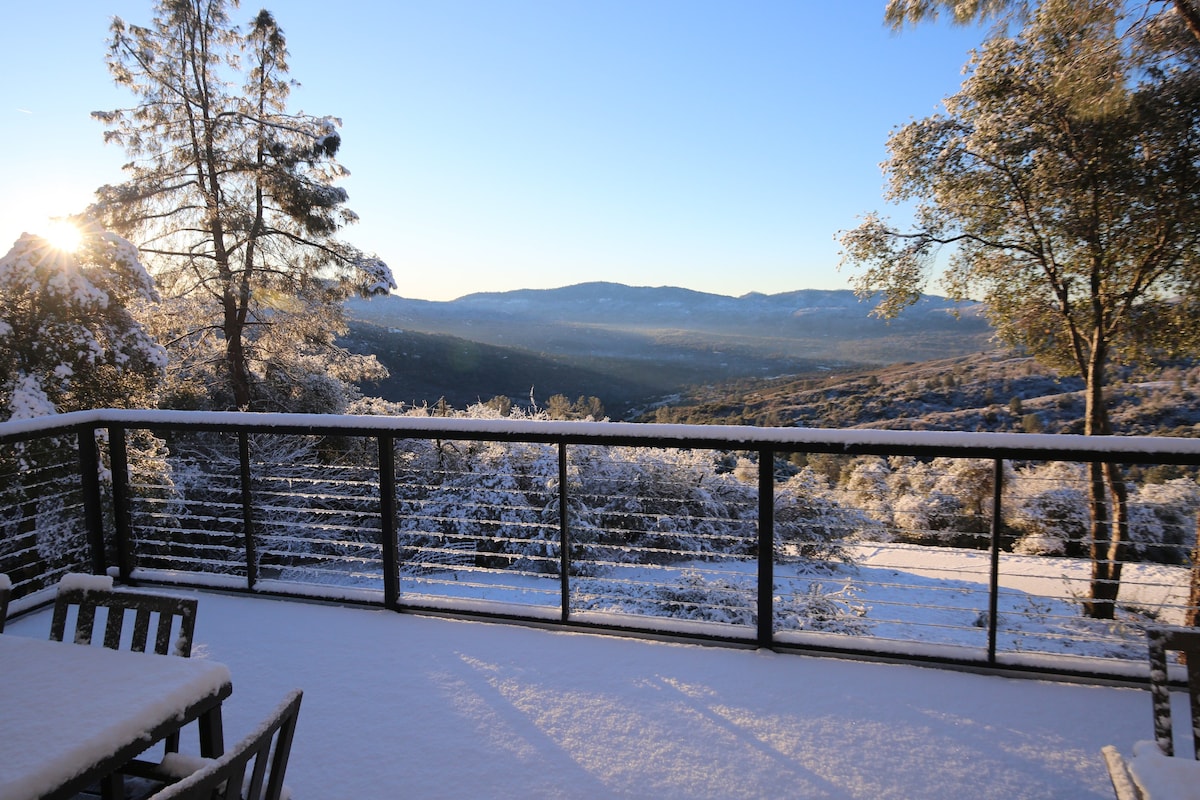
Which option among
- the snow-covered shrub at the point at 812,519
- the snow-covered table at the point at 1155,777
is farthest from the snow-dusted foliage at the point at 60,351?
the snow-covered table at the point at 1155,777

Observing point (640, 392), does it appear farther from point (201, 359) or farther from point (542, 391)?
point (201, 359)

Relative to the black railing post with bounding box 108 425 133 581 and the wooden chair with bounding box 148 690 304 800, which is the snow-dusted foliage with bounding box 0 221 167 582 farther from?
the wooden chair with bounding box 148 690 304 800

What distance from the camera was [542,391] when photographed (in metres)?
28.0

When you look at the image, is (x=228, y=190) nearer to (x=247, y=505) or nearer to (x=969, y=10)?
(x=247, y=505)

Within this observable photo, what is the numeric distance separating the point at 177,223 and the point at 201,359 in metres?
2.29

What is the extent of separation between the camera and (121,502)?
369cm

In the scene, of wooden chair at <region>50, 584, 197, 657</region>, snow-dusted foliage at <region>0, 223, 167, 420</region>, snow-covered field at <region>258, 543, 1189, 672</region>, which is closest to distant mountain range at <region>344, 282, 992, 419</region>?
snow-covered field at <region>258, 543, 1189, 672</region>

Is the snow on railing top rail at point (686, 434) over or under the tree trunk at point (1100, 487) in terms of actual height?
over

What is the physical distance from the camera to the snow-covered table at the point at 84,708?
1.13 meters

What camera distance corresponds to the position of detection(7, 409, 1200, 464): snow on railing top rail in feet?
8.02

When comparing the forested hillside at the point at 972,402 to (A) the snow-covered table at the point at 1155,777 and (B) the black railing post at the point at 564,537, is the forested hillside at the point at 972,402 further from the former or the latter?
(A) the snow-covered table at the point at 1155,777

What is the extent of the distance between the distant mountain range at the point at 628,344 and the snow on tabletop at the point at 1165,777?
25.1 feet

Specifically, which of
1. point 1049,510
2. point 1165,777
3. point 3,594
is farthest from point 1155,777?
point 1049,510

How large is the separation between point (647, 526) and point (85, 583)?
249 inches
